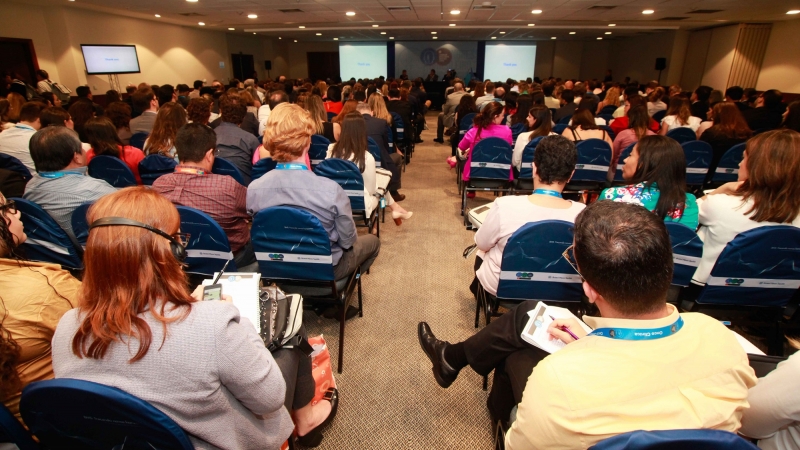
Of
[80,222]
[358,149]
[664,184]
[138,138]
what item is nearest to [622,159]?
[664,184]

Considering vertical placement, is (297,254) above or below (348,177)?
below

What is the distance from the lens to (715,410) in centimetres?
81

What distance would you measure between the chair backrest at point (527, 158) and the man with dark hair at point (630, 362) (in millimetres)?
3175

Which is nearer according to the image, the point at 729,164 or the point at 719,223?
the point at 719,223

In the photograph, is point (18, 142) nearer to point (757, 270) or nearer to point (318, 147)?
point (318, 147)

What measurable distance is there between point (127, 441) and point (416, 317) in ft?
6.51

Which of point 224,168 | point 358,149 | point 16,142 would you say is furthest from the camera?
point 16,142

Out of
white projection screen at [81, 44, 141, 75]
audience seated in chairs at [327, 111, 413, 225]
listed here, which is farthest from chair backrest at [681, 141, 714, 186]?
white projection screen at [81, 44, 141, 75]

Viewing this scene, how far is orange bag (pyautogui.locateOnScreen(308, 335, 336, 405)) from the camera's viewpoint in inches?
74.6

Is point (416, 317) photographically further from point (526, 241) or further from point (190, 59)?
point (190, 59)

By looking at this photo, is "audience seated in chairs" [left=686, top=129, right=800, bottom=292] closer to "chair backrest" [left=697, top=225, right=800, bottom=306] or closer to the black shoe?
"chair backrest" [left=697, top=225, right=800, bottom=306]

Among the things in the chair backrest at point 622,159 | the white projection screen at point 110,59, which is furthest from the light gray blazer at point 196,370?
the white projection screen at point 110,59

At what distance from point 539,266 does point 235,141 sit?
10.4 feet

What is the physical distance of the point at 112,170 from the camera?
323 centimetres
